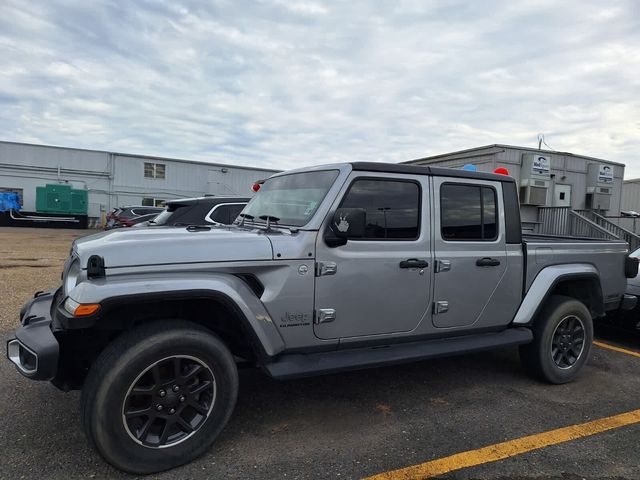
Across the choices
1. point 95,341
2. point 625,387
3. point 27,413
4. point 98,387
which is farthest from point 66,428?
point 625,387

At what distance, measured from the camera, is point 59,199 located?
28.3m

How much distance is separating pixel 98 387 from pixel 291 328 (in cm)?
121

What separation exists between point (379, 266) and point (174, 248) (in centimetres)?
148

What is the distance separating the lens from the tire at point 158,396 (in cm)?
263

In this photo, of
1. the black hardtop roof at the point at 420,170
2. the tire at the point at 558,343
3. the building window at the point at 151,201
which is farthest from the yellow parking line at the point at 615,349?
the building window at the point at 151,201

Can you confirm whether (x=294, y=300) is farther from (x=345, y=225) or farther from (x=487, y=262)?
(x=487, y=262)

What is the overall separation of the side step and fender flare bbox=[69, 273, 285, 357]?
0.15 metres

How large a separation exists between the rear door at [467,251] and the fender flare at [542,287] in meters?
0.22

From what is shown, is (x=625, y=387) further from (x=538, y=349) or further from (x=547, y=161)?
(x=547, y=161)

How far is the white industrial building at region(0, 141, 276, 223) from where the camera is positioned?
28750 millimetres

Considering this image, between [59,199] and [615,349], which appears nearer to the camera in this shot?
[615,349]

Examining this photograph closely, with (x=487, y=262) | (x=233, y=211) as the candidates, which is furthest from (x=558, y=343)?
(x=233, y=211)

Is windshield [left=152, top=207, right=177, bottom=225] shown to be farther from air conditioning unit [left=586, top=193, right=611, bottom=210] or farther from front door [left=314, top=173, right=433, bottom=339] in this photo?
air conditioning unit [left=586, top=193, right=611, bottom=210]

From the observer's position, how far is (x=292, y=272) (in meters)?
3.18
